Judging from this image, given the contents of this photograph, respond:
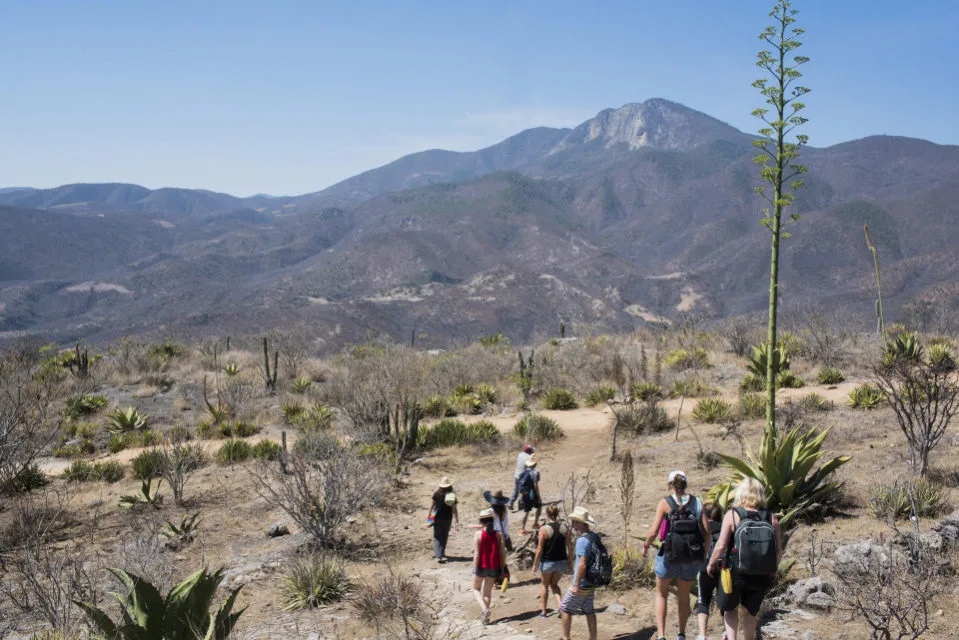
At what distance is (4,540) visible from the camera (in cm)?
855

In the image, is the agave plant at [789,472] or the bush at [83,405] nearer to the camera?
the agave plant at [789,472]

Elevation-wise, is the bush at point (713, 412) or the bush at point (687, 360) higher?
the bush at point (687, 360)

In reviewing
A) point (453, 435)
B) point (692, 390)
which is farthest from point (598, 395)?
point (453, 435)

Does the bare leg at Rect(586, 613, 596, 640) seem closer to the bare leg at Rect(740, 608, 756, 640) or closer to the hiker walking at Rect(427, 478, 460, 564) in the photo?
the bare leg at Rect(740, 608, 756, 640)

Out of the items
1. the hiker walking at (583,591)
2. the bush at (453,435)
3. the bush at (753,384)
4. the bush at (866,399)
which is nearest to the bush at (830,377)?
the bush at (753,384)

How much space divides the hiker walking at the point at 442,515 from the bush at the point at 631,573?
204cm

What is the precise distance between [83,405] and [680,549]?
16896 mm

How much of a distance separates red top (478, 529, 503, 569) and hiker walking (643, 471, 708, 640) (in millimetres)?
1572

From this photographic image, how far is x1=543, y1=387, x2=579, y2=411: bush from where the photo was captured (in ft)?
55.2

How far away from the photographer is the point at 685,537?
4.96 meters

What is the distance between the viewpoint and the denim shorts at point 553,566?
19.0ft

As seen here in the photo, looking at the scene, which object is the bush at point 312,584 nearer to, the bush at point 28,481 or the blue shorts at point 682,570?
the blue shorts at point 682,570

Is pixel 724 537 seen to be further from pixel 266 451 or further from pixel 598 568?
pixel 266 451

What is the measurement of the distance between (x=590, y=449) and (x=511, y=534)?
15.1ft
